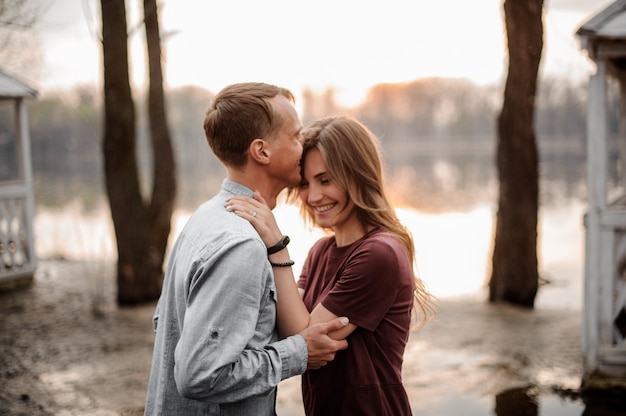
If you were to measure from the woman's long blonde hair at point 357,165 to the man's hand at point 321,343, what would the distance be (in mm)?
524

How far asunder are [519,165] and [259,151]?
692 cm

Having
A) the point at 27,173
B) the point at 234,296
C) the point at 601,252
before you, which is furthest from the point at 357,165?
the point at 27,173

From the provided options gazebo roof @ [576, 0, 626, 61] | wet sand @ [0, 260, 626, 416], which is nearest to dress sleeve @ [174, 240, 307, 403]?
wet sand @ [0, 260, 626, 416]

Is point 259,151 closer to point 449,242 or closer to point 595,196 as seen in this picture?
point 595,196

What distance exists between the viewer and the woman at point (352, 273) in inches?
96.3

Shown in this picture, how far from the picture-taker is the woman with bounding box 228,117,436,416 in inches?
96.3

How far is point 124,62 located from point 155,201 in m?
2.28

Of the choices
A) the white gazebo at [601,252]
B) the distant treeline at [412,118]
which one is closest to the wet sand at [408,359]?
the white gazebo at [601,252]

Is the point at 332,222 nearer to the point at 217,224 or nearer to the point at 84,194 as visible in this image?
the point at 217,224

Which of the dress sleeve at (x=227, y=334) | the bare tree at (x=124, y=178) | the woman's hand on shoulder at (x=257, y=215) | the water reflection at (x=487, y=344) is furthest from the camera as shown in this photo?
the bare tree at (x=124, y=178)

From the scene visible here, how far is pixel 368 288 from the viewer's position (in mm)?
2490

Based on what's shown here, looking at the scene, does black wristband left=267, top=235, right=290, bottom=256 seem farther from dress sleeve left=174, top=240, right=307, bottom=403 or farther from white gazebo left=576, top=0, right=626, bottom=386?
white gazebo left=576, top=0, right=626, bottom=386

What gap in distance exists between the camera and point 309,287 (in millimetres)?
2988

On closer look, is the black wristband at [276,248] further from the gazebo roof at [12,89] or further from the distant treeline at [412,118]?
the distant treeline at [412,118]
